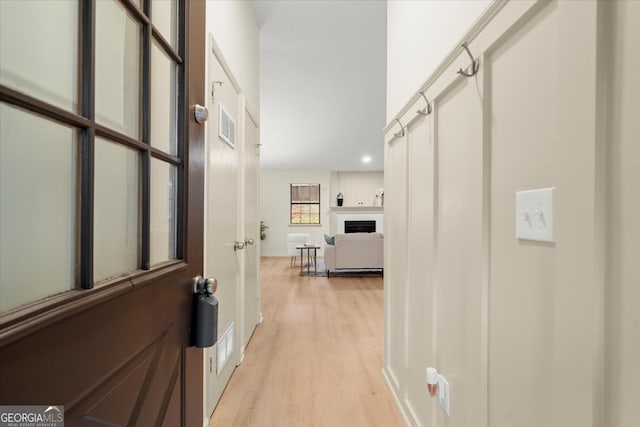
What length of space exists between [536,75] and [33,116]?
3.22ft

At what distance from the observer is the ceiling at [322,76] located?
9.14 ft

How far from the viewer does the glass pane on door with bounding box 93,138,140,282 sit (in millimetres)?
574

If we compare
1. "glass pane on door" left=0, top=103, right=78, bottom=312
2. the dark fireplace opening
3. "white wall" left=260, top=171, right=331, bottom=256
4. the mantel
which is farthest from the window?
"glass pane on door" left=0, top=103, right=78, bottom=312

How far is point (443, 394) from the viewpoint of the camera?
3.95 feet

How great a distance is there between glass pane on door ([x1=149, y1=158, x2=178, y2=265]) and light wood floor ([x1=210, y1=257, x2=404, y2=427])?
1.33 metres

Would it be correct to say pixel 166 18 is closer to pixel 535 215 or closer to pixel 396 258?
pixel 535 215

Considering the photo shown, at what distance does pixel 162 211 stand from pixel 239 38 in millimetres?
2007

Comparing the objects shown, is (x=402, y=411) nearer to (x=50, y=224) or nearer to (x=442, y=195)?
(x=442, y=195)

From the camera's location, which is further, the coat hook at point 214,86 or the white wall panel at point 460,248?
the coat hook at point 214,86

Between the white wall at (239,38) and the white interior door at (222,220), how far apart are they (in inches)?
6.1

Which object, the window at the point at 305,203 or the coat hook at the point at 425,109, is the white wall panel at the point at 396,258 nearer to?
the coat hook at the point at 425,109

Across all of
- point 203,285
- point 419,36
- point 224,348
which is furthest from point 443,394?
point 419,36

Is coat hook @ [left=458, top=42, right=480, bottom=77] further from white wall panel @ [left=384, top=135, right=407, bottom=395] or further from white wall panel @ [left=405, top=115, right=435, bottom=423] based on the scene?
white wall panel @ [left=384, top=135, right=407, bottom=395]

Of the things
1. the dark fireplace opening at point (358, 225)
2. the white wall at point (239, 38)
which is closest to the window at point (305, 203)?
the dark fireplace opening at point (358, 225)
